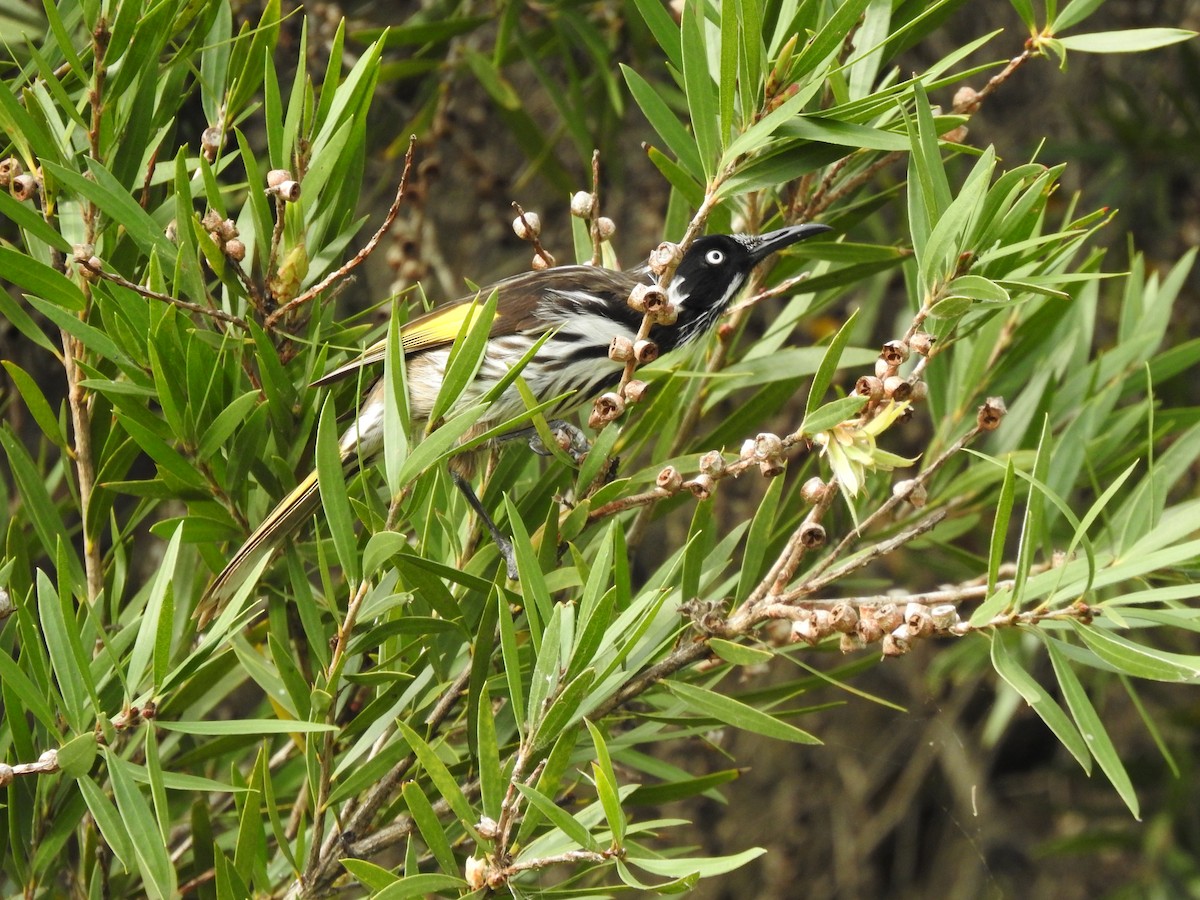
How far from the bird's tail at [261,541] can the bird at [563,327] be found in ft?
1.33

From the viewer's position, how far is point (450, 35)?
2.48 metres

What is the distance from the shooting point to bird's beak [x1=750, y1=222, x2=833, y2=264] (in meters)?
1.86

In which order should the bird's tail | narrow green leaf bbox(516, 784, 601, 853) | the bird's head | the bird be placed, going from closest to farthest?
narrow green leaf bbox(516, 784, 601, 853), the bird's tail, the bird's head, the bird

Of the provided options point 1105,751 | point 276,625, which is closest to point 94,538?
point 276,625

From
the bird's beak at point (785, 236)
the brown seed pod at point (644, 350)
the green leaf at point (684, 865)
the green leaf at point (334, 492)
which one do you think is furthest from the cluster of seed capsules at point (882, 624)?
the bird's beak at point (785, 236)

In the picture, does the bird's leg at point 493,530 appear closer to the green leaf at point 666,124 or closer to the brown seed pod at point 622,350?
the brown seed pod at point 622,350

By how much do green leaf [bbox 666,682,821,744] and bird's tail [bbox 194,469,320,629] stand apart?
49cm

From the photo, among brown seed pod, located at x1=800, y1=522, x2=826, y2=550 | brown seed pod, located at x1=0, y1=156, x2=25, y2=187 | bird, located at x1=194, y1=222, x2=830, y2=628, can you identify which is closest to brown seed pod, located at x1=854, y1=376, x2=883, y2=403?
brown seed pod, located at x1=800, y1=522, x2=826, y2=550

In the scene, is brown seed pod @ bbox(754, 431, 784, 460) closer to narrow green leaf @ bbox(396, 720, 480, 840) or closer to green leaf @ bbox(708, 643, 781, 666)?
green leaf @ bbox(708, 643, 781, 666)

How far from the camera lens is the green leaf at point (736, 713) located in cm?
134

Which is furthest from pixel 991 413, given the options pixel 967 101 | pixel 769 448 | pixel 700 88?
pixel 967 101

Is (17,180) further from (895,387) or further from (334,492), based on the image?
(895,387)

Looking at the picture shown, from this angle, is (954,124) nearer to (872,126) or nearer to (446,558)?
(872,126)

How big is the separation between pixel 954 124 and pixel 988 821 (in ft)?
14.0
